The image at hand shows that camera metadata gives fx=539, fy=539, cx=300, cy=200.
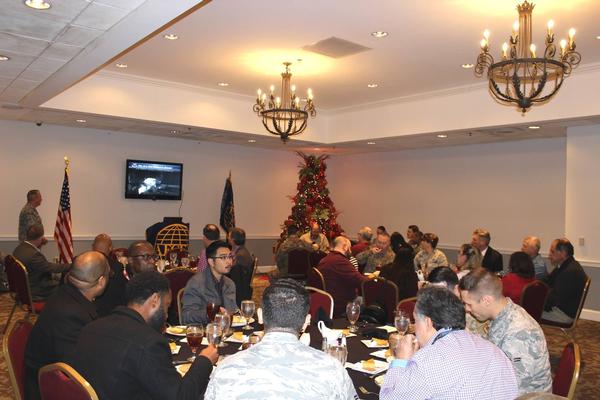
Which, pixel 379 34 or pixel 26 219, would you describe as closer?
pixel 379 34

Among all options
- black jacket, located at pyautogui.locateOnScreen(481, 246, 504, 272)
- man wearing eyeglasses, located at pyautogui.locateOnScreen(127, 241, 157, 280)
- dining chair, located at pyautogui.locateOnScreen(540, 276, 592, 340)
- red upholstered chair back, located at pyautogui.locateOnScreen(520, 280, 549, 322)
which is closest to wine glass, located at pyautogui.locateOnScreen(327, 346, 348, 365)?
man wearing eyeglasses, located at pyautogui.locateOnScreen(127, 241, 157, 280)

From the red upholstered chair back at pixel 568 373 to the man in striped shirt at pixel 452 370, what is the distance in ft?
2.00

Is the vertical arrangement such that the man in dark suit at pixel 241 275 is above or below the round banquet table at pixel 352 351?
above

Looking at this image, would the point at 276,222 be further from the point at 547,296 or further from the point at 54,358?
the point at 54,358

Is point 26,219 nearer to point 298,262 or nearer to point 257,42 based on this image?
point 298,262

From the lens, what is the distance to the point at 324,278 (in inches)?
227

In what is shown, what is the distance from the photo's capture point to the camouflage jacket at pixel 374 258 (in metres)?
7.86

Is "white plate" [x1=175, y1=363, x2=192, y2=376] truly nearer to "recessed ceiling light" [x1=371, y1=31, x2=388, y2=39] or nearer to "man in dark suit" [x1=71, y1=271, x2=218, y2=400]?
"man in dark suit" [x1=71, y1=271, x2=218, y2=400]

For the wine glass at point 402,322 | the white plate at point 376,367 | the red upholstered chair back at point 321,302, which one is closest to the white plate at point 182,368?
the white plate at point 376,367

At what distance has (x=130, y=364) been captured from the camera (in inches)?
88.4

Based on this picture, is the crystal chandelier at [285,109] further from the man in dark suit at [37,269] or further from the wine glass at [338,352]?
the wine glass at [338,352]

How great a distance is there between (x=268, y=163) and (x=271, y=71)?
500 centimetres

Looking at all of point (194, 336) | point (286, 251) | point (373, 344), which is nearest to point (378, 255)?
point (286, 251)

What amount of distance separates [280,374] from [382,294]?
11.8 feet
